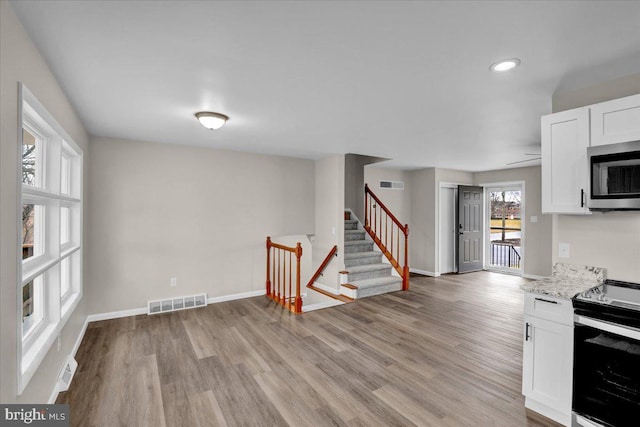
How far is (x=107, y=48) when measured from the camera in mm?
1828

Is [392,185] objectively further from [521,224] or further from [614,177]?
[614,177]

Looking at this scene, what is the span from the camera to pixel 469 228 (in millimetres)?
7027

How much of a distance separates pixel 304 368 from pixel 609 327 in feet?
7.59

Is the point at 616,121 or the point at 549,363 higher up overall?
the point at 616,121

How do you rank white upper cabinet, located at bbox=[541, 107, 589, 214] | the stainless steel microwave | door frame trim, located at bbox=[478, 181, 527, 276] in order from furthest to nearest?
door frame trim, located at bbox=[478, 181, 527, 276]
white upper cabinet, located at bbox=[541, 107, 589, 214]
the stainless steel microwave

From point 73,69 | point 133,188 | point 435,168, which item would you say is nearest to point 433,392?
point 73,69

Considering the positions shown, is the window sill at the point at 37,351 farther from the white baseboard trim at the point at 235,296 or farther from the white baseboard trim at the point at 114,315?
the white baseboard trim at the point at 235,296

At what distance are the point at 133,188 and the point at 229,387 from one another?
3179mm

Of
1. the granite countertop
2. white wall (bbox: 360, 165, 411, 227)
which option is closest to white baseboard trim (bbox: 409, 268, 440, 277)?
white wall (bbox: 360, 165, 411, 227)

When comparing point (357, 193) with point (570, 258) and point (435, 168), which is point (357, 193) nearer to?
point (435, 168)

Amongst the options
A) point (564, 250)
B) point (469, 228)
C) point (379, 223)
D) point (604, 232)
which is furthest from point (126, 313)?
point (469, 228)

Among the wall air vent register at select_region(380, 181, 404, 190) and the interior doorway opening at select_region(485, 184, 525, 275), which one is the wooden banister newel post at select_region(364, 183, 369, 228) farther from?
the interior doorway opening at select_region(485, 184, 525, 275)

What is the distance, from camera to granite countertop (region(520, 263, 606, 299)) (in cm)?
206

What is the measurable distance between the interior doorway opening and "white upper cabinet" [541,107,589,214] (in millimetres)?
5618
